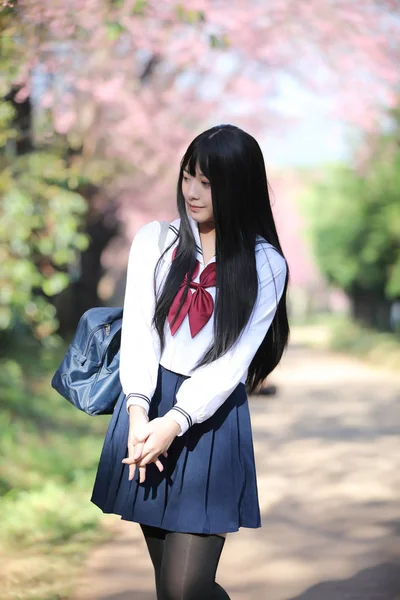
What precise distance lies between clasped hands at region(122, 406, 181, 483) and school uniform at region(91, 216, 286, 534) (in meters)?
0.08

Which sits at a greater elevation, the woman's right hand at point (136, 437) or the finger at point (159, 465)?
the woman's right hand at point (136, 437)

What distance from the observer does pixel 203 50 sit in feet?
34.2

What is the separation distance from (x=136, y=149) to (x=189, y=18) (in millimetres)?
7264

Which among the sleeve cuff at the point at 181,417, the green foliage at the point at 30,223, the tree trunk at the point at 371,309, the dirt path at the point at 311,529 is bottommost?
the dirt path at the point at 311,529

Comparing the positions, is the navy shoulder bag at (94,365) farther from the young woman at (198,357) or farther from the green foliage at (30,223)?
the green foliage at (30,223)

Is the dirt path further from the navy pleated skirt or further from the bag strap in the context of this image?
the bag strap

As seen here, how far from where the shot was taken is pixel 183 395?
7.93ft

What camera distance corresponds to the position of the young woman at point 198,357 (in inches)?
96.5

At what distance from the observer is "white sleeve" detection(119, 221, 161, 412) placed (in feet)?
8.09

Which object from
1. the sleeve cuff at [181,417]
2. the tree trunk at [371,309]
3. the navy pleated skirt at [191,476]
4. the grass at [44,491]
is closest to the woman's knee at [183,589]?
the navy pleated skirt at [191,476]

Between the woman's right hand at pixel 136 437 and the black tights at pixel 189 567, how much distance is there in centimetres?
21

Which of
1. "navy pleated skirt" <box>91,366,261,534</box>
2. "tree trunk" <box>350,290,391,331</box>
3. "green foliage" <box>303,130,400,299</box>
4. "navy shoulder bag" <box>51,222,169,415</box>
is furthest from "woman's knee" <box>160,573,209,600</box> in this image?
"tree trunk" <box>350,290,391,331</box>

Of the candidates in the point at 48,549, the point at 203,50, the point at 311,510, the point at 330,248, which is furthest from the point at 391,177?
the point at 48,549

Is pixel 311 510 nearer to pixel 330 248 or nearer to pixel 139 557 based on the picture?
pixel 139 557
